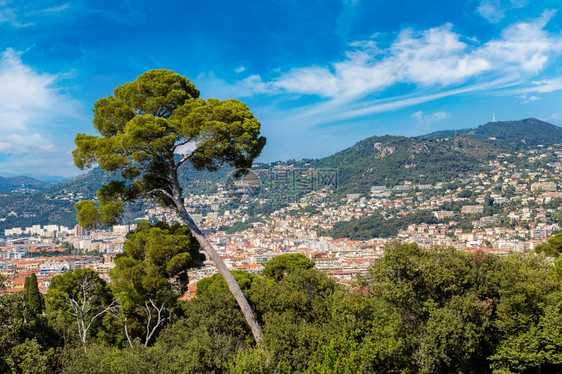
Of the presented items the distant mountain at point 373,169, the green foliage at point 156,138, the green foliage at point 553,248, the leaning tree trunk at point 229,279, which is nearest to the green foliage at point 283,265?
the leaning tree trunk at point 229,279

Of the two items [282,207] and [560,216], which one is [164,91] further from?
[282,207]

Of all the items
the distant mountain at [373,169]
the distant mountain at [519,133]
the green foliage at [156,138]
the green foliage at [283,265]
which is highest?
the distant mountain at [519,133]

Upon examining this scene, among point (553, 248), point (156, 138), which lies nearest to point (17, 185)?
point (553, 248)

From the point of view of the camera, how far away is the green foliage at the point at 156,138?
22.7 feet

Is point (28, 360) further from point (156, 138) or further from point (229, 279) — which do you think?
point (156, 138)

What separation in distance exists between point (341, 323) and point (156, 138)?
13.5 feet

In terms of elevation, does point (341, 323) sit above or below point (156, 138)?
below

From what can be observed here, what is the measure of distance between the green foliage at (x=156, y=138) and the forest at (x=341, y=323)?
0.78m

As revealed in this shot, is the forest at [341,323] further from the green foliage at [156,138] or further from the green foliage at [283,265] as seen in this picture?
the green foliage at [283,265]

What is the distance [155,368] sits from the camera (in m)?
5.35

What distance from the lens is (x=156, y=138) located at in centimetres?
695

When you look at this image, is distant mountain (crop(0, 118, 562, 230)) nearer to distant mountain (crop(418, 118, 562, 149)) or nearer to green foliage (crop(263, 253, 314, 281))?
distant mountain (crop(418, 118, 562, 149))

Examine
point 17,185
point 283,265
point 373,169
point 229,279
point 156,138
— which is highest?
point 17,185

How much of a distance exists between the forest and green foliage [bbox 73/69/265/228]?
0.78 meters
